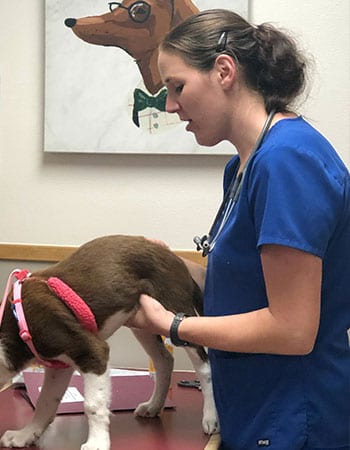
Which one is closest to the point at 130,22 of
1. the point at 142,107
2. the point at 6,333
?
the point at 142,107

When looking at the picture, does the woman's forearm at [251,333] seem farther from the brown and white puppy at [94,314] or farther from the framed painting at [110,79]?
the framed painting at [110,79]

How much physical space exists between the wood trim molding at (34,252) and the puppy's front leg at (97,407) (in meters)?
0.81

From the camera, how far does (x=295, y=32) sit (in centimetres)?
183

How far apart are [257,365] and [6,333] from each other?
44 centimetres

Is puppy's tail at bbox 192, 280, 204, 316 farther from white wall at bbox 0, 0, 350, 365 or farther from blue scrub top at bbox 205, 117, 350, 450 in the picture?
white wall at bbox 0, 0, 350, 365

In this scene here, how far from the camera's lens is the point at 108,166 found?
1.94m

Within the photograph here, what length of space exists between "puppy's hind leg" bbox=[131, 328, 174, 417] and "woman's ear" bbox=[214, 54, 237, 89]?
0.59 metres

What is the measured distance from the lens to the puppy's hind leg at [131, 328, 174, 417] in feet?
4.55

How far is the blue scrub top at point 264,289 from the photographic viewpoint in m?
0.95

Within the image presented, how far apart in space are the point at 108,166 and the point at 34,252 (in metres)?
0.34

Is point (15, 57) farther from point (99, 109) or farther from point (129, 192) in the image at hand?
point (129, 192)

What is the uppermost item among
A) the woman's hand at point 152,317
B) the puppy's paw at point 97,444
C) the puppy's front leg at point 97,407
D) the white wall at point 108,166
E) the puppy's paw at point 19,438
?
the white wall at point 108,166

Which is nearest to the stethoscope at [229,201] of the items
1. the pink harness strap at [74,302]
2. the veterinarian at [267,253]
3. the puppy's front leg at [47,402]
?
the veterinarian at [267,253]

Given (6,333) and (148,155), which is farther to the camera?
(148,155)
